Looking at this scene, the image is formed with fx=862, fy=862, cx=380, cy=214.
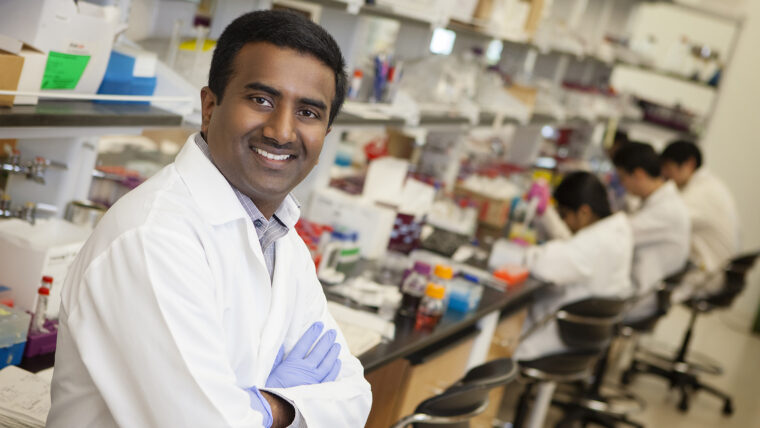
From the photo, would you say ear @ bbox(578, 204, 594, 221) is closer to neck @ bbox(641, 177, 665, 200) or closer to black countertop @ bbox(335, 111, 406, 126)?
neck @ bbox(641, 177, 665, 200)

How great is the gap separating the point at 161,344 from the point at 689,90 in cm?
776

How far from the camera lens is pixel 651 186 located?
5.20 meters

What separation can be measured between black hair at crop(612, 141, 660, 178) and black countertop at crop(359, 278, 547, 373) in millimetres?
1572

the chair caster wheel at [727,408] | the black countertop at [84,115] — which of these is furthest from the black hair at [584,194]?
the black countertop at [84,115]

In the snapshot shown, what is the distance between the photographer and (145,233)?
1.28 m

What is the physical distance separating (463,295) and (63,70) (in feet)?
5.70

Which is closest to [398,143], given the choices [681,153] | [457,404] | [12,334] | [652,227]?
[652,227]

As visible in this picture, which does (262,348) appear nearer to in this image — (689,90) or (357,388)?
(357,388)

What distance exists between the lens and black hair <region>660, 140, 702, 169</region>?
20.5 ft

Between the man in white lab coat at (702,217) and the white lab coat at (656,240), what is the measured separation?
726 mm

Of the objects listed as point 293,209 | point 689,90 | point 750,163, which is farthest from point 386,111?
point 750,163

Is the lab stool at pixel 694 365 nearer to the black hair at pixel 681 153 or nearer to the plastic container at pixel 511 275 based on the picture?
the black hair at pixel 681 153

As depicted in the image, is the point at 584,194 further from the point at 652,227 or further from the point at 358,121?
the point at 358,121

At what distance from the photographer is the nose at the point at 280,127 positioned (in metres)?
1.44
